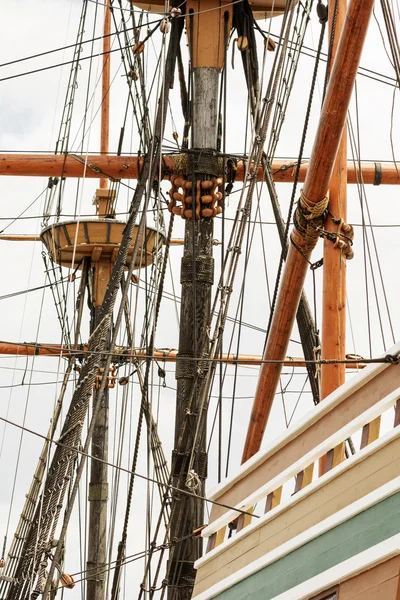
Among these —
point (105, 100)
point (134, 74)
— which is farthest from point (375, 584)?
point (105, 100)

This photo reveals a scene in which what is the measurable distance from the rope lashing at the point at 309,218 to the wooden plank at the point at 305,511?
2.58 metres

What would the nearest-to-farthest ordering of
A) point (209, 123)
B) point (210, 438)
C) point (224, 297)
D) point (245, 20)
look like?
point (224, 297) < point (210, 438) < point (209, 123) < point (245, 20)

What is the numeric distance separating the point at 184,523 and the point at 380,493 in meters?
5.95

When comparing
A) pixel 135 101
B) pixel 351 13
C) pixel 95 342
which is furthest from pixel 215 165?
pixel 351 13

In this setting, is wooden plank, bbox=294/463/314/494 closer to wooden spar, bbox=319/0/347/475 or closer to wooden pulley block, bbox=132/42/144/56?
wooden spar, bbox=319/0/347/475

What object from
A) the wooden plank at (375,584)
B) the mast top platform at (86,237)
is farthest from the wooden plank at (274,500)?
the mast top platform at (86,237)

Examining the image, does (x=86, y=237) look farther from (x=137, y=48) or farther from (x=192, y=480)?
(x=192, y=480)

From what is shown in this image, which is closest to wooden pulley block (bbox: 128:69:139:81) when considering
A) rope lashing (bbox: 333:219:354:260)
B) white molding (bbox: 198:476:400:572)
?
rope lashing (bbox: 333:219:354:260)

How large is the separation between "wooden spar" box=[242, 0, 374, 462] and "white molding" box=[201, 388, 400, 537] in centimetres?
200

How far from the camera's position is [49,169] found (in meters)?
15.6

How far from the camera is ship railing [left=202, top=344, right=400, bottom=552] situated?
18.0 ft

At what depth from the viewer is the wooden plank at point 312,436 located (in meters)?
5.59

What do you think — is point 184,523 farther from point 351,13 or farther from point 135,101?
point 135,101

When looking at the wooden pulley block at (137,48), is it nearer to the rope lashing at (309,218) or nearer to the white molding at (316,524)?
the rope lashing at (309,218)
